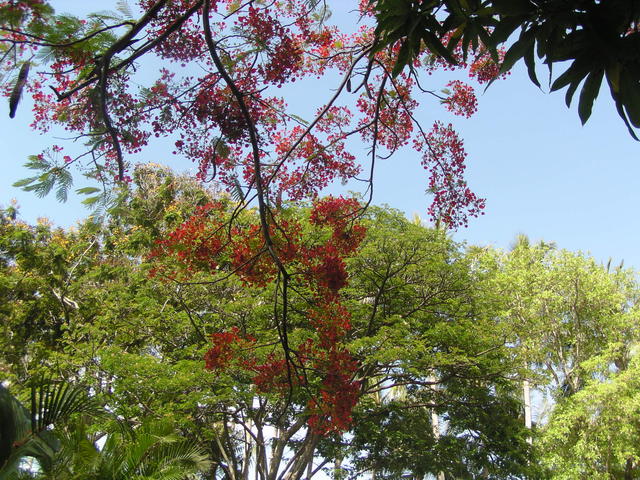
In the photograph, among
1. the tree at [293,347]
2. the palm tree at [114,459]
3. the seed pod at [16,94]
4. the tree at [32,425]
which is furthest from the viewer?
the tree at [293,347]

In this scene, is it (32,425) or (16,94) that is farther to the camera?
(32,425)

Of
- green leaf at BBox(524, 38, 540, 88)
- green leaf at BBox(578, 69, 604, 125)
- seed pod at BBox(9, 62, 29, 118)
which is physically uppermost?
seed pod at BBox(9, 62, 29, 118)

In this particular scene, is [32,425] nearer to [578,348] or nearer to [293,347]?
[293,347]

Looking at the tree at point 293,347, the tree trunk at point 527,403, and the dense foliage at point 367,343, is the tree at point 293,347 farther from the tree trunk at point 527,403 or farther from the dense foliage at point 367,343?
the tree trunk at point 527,403

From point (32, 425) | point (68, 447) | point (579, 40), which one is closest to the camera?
point (579, 40)

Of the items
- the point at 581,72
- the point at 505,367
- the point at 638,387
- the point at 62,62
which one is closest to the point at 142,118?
the point at 62,62

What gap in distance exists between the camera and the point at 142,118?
3.75 m

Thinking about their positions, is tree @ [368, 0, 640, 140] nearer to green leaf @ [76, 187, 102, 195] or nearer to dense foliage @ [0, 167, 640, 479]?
green leaf @ [76, 187, 102, 195]

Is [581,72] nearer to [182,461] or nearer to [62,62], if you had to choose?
[62,62]

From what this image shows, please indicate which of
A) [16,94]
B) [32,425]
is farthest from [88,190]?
[32,425]

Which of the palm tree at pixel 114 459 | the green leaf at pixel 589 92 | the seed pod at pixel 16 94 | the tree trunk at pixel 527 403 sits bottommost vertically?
the palm tree at pixel 114 459

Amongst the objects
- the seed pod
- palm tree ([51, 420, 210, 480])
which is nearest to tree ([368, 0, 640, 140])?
the seed pod

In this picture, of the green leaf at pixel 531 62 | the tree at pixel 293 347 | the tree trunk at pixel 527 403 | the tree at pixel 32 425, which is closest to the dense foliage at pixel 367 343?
the tree at pixel 293 347

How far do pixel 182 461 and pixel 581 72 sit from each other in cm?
687
